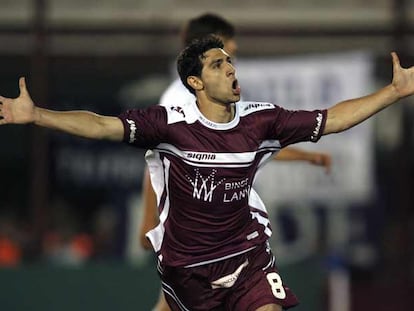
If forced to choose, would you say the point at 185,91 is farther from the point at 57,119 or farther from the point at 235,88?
the point at 57,119

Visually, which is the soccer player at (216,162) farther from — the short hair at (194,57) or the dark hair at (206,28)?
the dark hair at (206,28)

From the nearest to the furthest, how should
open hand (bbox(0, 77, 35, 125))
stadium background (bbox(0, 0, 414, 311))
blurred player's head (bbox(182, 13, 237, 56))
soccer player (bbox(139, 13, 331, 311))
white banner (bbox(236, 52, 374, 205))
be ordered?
open hand (bbox(0, 77, 35, 125))
soccer player (bbox(139, 13, 331, 311))
blurred player's head (bbox(182, 13, 237, 56))
stadium background (bbox(0, 0, 414, 311))
white banner (bbox(236, 52, 374, 205))

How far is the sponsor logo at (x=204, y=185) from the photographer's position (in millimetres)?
8180

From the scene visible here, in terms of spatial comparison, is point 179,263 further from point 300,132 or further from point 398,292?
point 398,292

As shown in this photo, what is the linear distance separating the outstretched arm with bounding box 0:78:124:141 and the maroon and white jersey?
110 mm

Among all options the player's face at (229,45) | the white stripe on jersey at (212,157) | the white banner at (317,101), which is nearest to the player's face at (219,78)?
the white stripe on jersey at (212,157)

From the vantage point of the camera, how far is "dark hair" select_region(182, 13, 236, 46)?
951 cm

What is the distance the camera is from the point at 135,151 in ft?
46.6

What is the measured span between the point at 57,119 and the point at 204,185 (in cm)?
93

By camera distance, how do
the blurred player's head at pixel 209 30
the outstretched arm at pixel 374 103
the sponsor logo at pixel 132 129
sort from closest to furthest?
the sponsor logo at pixel 132 129
the outstretched arm at pixel 374 103
the blurred player's head at pixel 209 30

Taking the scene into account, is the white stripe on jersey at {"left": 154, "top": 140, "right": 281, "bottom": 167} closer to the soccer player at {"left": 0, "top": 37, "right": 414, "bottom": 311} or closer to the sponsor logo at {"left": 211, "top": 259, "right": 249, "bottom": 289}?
the soccer player at {"left": 0, "top": 37, "right": 414, "bottom": 311}

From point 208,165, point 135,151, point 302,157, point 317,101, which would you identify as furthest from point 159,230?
point 317,101

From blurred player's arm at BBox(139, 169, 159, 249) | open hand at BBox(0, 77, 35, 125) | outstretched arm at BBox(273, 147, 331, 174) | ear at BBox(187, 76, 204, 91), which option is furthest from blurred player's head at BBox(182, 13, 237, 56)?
open hand at BBox(0, 77, 35, 125)

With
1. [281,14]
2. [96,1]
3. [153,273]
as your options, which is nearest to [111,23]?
[96,1]
